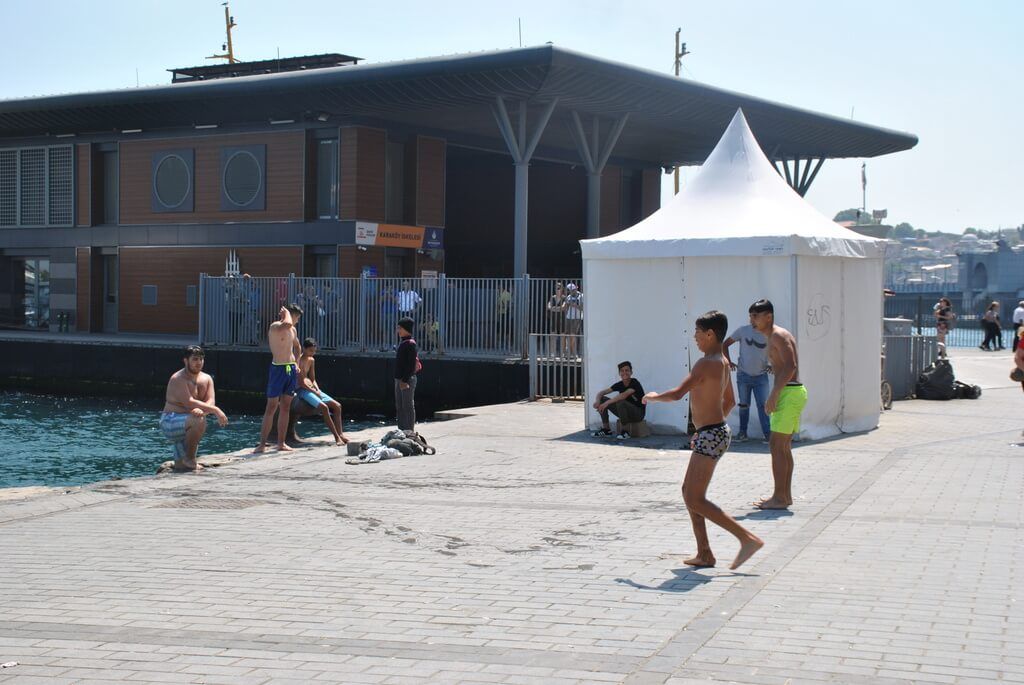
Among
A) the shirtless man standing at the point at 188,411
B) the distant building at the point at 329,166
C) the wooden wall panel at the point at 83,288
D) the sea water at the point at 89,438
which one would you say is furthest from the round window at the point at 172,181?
the shirtless man standing at the point at 188,411

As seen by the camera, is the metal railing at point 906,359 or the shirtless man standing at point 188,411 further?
the metal railing at point 906,359

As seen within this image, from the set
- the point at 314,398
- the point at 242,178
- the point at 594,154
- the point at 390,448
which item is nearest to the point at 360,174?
the point at 242,178

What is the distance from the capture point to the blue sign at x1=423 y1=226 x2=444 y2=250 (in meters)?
35.7

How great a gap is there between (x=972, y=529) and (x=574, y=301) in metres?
14.9

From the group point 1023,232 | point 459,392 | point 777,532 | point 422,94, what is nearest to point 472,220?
point 422,94

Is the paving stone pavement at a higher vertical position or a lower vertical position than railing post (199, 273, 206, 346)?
lower

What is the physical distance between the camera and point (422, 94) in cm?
3081

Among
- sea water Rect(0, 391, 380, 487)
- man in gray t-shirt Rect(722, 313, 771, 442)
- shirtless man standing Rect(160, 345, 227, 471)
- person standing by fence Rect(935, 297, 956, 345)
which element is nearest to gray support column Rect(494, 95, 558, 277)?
sea water Rect(0, 391, 380, 487)

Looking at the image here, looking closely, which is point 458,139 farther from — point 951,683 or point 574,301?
point 951,683

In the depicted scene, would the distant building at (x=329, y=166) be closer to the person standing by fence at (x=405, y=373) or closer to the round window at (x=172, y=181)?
the round window at (x=172, y=181)

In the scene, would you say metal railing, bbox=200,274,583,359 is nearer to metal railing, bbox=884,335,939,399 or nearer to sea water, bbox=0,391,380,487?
sea water, bbox=0,391,380,487

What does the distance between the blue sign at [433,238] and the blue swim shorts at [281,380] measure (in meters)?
19.4

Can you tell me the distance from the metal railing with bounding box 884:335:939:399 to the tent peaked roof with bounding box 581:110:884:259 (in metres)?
5.38

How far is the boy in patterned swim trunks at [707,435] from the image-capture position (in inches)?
336
